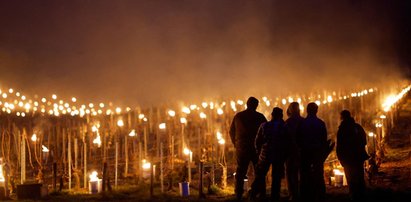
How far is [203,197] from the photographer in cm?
1009

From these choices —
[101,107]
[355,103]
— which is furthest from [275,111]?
[101,107]

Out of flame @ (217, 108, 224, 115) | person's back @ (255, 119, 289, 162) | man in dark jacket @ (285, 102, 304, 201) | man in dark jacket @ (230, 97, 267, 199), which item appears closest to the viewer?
person's back @ (255, 119, 289, 162)

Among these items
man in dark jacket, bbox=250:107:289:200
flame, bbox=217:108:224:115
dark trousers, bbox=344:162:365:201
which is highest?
flame, bbox=217:108:224:115

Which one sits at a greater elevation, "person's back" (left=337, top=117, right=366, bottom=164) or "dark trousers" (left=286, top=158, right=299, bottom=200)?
"person's back" (left=337, top=117, right=366, bottom=164)

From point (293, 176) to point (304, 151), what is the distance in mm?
512

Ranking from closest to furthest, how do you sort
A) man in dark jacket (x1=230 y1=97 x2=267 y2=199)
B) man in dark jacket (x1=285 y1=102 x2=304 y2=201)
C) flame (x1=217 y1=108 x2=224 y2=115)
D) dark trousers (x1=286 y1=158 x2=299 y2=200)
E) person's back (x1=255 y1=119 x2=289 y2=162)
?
person's back (x1=255 y1=119 x2=289 y2=162)
man in dark jacket (x1=285 y1=102 x2=304 y2=201)
dark trousers (x1=286 y1=158 x2=299 y2=200)
man in dark jacket (x1=230 y1=97 x2=267 y2=199)
flame (x1=217 y1=108 x2=224 y2=115)

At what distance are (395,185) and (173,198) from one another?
469 cm

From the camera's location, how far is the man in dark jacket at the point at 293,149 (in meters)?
8.59

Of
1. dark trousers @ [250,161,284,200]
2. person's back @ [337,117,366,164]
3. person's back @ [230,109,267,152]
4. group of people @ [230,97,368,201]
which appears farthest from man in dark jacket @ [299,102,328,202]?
person's back @ [230,109,267,152]

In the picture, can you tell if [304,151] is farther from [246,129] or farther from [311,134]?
[246,129]

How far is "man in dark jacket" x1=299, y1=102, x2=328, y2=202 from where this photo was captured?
8.55 m

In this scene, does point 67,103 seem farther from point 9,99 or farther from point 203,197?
point 203,197

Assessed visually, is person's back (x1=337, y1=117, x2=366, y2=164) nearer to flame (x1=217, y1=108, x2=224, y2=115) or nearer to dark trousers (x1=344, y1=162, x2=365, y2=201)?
dark trousers (x1=344, y1=162, x2=365, y2=201)

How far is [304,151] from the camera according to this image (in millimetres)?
8617
